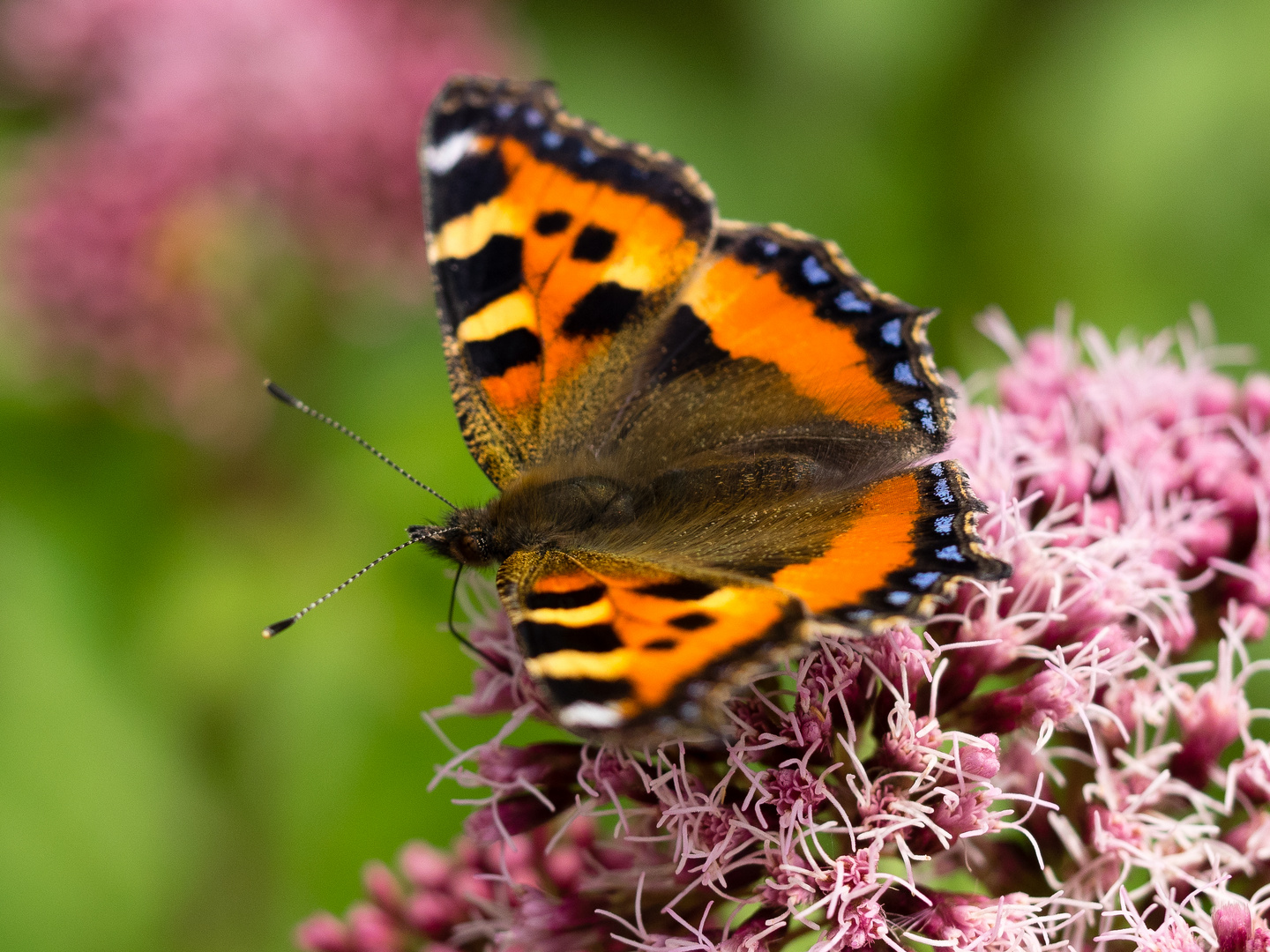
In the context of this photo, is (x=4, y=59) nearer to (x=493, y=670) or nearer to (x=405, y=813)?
(x=405, y=813)

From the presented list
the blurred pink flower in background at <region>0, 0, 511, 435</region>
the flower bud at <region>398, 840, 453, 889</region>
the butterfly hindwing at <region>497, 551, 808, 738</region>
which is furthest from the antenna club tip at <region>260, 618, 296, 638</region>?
the blurred pink flower in background at <region>0, 0, 511, 435</region>

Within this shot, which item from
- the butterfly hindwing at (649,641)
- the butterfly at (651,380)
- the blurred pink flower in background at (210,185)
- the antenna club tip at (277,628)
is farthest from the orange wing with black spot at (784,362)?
the blurred pink flower in background at (210,185)

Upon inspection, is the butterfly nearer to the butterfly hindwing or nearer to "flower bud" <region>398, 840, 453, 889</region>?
the butterfly hindwing

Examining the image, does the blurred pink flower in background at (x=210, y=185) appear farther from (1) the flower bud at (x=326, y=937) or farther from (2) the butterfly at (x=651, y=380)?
(1) the flower bud at (x=326, y=937)

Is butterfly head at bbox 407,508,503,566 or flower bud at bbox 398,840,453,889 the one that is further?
flower bud at bbox 398,840,453,889

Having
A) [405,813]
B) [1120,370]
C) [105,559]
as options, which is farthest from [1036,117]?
[105,559]

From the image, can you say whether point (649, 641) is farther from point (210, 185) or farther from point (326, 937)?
point (210, 185)

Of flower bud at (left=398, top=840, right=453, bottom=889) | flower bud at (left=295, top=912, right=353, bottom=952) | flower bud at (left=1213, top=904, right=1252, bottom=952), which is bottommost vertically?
flower bud at (left=295, top=912, right=353, bottom=952)
